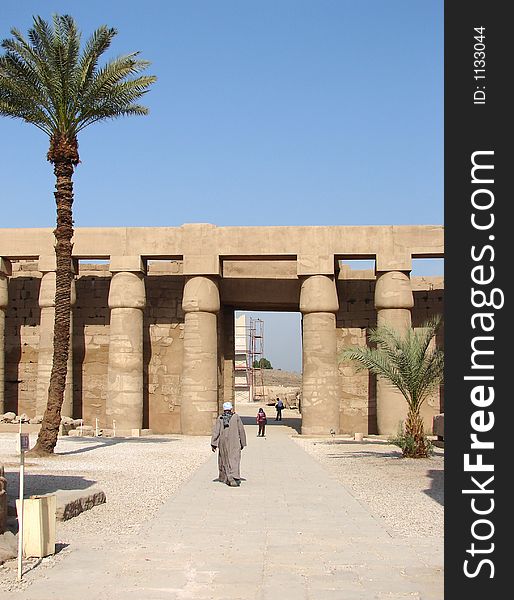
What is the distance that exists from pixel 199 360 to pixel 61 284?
363 inches

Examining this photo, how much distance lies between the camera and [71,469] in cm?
1559

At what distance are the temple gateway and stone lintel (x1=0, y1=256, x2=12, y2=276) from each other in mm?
97

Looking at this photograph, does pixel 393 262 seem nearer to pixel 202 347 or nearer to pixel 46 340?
pixel 202 347

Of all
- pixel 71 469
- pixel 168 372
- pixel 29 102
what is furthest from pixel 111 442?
pixel 29 102

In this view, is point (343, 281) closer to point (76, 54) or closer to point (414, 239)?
point (414, 239)

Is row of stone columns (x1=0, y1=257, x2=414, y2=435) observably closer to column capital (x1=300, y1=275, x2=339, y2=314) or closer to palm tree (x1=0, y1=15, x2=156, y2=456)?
column capital (x1=300, y1=275, x2=339, y2=314)

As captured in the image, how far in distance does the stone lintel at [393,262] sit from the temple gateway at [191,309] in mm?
32

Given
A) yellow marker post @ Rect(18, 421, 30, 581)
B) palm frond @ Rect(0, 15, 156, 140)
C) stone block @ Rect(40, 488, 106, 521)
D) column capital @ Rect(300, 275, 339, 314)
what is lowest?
stone block @ Rect(40, 488, 106, 521)

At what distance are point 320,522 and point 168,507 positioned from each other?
2.10 metres

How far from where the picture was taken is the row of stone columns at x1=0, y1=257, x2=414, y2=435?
27.0 m

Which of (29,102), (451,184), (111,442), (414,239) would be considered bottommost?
(111,442)

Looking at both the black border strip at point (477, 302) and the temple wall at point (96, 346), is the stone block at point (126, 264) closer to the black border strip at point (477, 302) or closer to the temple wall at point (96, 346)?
the temple wall at point (96, 346)

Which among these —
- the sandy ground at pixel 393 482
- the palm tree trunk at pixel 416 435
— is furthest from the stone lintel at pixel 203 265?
the palm tree trunk at pixel 416 435

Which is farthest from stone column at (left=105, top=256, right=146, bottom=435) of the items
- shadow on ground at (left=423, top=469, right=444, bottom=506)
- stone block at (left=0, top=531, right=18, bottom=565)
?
stone block at (left=0, top=531, right=18, bottom=565)
